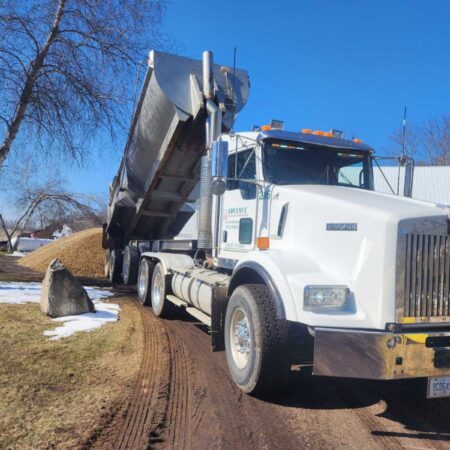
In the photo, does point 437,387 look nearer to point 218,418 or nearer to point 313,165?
point 218,418

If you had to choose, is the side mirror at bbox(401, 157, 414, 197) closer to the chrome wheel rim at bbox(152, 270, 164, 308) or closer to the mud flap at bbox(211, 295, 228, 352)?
the mud flap at bbox(211, 295, 228, 352)

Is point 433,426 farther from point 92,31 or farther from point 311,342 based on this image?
point 92,31

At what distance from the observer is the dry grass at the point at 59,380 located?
137 inches

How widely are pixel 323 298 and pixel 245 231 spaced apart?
2065 mm

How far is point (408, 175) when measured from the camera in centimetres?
605

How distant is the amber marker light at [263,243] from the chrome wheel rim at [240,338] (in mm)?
781

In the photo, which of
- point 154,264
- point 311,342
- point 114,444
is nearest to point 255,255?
point 311,342

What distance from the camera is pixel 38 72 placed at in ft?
33.6

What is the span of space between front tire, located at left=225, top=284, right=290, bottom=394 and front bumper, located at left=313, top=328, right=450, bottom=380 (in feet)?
1.79

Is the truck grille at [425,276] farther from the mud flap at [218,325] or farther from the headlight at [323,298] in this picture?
the mud flap at [218,325]

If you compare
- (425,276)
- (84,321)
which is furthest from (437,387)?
(84,321)

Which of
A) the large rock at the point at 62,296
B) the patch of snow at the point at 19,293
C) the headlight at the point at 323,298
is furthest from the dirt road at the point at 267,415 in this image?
the patch of snow at the point at 19,293

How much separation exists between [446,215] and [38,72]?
9.39 meters

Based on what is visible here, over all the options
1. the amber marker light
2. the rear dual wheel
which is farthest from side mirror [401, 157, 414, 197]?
the rear dual wheel
